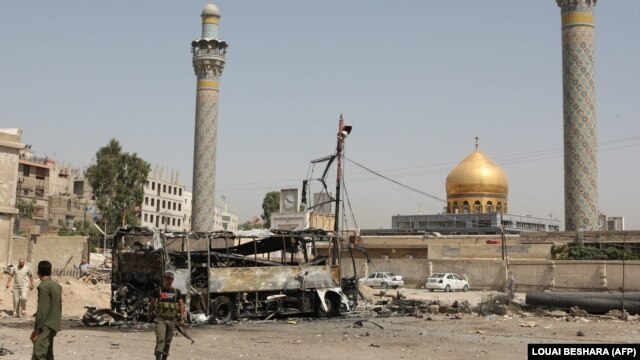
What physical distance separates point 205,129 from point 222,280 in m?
36.9

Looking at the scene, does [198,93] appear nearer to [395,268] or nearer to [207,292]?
[395,268]

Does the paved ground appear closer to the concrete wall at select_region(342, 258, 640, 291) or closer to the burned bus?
the burned bus

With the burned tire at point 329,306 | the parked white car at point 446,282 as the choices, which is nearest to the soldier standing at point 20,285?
the burned tire at point 329,306

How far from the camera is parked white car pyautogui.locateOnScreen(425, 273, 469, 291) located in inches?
1362

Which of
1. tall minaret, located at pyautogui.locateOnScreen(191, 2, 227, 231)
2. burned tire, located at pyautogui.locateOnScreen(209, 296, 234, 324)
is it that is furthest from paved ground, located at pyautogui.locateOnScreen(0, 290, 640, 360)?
tall minaret, located at pyautogui.locateOnScreen(191, 2, 227, 231)

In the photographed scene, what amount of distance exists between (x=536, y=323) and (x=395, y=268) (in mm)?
22319

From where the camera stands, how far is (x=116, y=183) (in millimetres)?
52281

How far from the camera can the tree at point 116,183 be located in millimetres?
51525

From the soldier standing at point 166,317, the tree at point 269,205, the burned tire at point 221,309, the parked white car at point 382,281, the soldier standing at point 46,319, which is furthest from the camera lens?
the tree at point 269,205

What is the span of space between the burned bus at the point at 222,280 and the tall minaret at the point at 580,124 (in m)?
25.0

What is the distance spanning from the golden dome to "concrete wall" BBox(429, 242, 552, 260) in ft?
79.7

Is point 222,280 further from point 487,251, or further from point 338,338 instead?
point 487,251

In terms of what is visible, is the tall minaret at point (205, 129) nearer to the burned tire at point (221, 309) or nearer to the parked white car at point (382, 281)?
the parked white car at point (382, 281)

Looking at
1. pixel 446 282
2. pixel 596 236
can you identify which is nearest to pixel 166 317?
pixel 446 282
